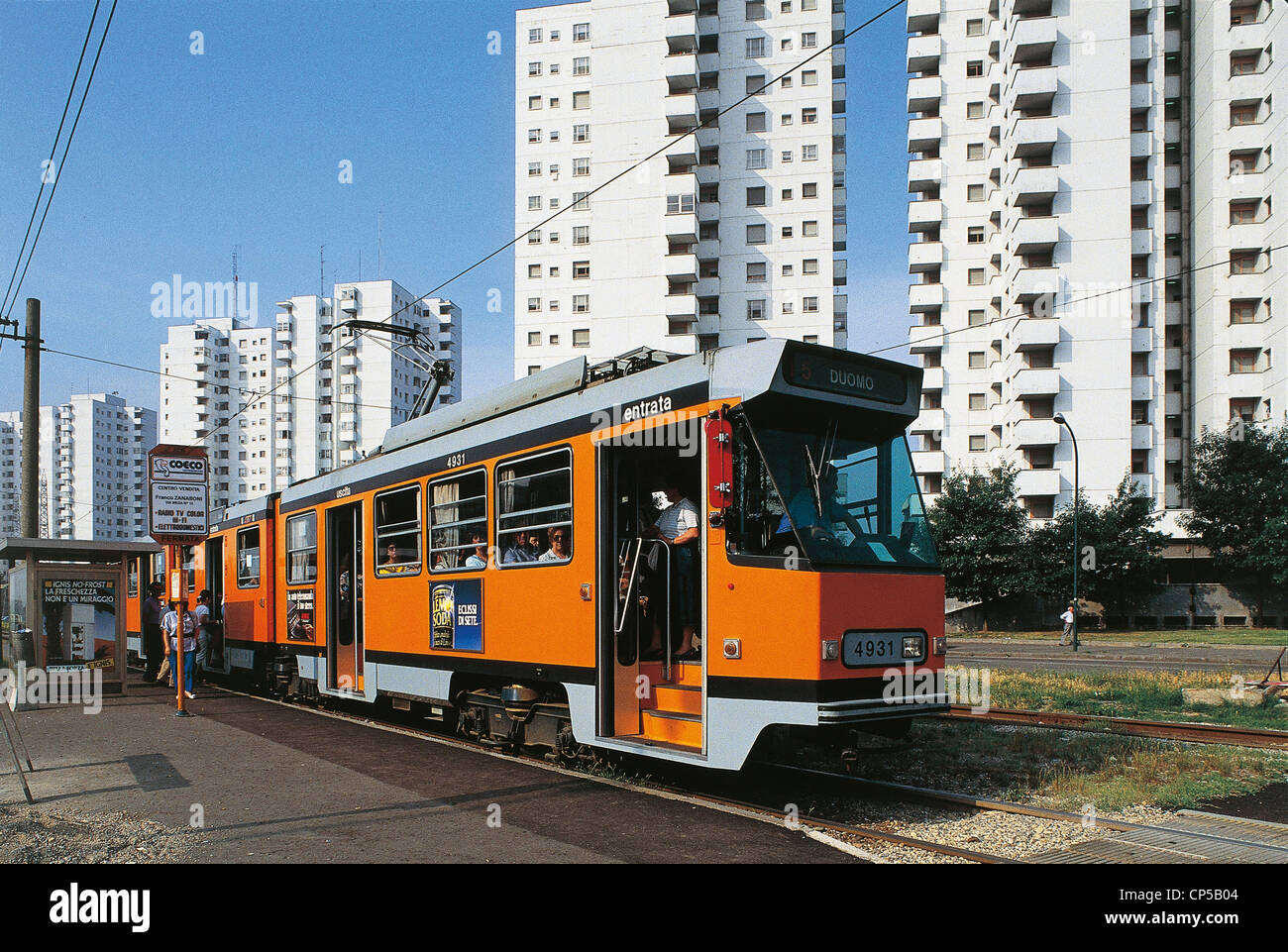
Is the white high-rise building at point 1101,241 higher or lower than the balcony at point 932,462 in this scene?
higher

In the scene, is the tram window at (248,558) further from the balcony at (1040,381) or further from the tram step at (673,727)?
the balcony at (1040,381)

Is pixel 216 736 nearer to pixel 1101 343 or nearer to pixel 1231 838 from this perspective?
pixel 1231 838

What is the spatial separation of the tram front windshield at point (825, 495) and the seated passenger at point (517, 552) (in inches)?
110

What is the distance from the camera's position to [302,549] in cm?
1508

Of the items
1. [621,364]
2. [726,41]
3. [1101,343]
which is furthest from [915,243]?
[621,364]

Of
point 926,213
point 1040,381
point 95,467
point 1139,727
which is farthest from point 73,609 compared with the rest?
point 95,467

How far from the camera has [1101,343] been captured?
1994 inches

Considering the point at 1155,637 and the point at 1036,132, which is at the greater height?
the point at 1036,132

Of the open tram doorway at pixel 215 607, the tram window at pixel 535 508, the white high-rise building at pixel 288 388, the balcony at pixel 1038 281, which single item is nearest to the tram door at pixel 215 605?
the open tram doorway at pixel 215 607

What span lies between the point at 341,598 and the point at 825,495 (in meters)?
8.73

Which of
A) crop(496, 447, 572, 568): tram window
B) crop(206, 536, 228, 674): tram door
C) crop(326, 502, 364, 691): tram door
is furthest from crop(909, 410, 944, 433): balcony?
crop(496, 447, 572, 568): tram window

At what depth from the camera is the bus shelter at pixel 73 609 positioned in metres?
16.2

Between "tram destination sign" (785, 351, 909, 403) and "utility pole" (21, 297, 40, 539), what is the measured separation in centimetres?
1647

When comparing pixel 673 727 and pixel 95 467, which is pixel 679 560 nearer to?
pixel 673 727
